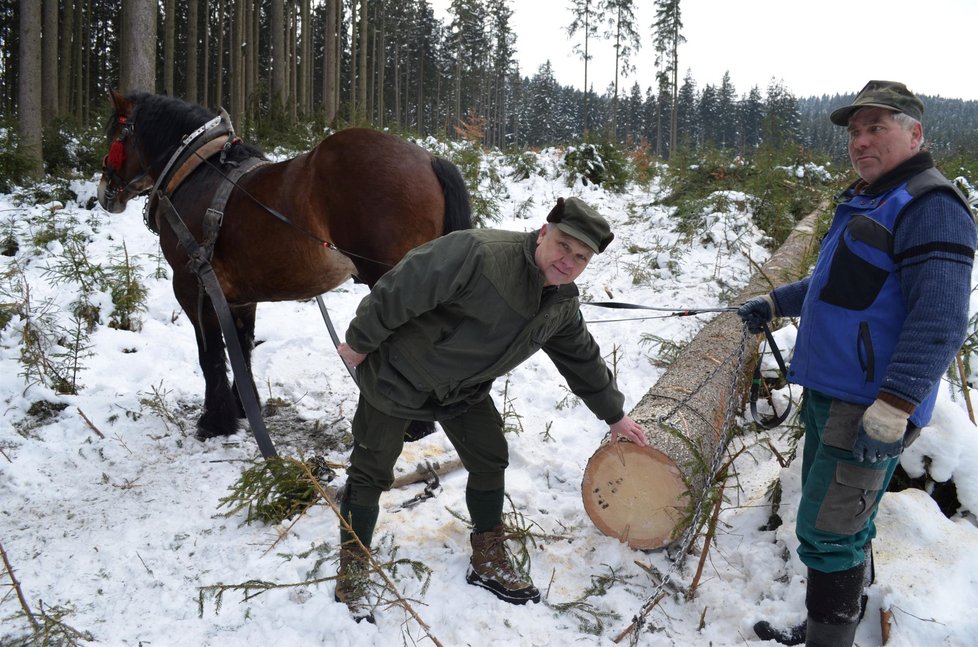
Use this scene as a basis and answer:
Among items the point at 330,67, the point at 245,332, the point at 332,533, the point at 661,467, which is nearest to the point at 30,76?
the point at 330,67

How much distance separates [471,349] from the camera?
2033 millimetres

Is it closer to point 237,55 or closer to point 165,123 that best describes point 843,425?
point 165,123

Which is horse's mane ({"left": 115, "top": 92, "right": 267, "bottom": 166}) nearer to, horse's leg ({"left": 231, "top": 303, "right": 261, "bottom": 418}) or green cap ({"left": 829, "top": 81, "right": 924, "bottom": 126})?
horse's leg ({"left": 231, "top": 303, "right": 261, "bottom": 418})

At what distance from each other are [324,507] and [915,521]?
2772mm

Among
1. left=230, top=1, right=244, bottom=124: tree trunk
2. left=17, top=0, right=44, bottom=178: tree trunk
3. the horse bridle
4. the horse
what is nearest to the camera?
the horse

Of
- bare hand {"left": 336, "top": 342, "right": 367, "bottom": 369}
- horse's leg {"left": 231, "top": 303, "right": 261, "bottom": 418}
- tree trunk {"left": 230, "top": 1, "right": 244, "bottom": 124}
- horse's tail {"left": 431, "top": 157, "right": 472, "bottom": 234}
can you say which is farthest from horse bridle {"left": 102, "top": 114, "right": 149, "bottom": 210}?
tree trunk {"left": 230, "top": 1, "right": 244, "bottom": 124}

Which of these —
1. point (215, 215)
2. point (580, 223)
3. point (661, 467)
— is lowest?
point (661, 467)

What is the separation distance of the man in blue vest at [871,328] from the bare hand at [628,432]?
0.66 metres

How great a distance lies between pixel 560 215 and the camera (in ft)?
6.03

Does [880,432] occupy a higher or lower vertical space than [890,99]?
lower

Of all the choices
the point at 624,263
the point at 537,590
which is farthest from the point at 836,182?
the point at 537,590

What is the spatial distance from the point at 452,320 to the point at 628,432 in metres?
0.97

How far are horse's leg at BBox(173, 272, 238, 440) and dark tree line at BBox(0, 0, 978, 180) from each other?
4.40m

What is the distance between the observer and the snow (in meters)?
2.17
